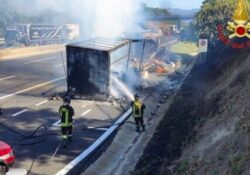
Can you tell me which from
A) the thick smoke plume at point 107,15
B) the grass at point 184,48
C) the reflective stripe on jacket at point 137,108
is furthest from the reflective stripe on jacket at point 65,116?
the grass at point 184,48

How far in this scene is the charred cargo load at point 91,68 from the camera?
24.3m

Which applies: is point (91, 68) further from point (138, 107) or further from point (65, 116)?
point (65, 116)

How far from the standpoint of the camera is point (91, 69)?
2469 centimetres

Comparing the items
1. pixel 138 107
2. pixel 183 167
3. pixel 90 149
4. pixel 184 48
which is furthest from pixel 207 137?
pixel 184 48

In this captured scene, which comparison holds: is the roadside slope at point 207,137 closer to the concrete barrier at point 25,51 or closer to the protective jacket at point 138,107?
the protective jacket at point 138,107

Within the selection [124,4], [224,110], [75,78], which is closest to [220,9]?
[124,4]

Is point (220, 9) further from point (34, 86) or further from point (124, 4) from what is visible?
point (34, 86)

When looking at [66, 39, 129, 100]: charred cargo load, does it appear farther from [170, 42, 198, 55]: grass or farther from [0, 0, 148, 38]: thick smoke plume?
[170, 42, 198, 55]: grass

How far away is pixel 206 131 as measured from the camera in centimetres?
1432

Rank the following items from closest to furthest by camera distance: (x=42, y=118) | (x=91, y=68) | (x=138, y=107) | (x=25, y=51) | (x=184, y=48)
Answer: (x=138, y=107) < (x=42, y=118) < (x=91, y=68) < (x=25, y=51) < (x=184, y=48)

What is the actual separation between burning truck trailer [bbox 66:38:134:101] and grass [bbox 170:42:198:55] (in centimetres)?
3643

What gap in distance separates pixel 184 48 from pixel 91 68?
141 feet

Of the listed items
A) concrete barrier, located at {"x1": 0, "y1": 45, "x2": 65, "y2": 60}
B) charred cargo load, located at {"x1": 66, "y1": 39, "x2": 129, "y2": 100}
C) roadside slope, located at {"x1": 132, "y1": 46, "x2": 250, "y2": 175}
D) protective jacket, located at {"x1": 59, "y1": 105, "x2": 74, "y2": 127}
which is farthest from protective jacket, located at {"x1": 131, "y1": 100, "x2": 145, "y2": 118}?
concrete barrier, located at {"x1": 0, "y1": 45, "x2": 65, "y2": 60}

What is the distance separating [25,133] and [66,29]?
50440 millimetres
